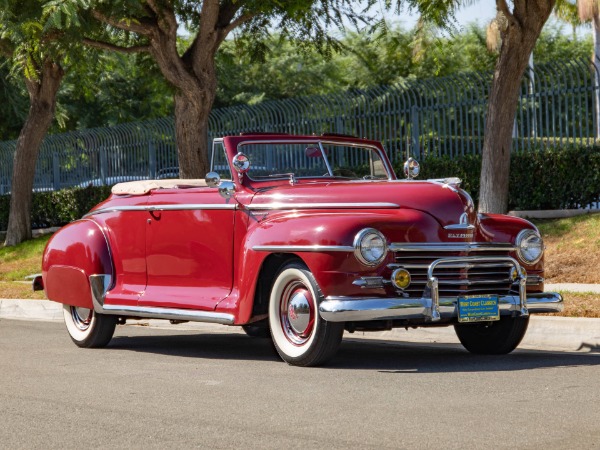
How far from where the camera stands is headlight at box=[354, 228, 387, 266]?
8.31m

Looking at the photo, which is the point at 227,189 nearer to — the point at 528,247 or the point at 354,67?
the point at 528,247

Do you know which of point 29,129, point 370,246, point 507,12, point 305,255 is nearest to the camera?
point 370,246

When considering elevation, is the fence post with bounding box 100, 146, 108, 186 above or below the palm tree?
below

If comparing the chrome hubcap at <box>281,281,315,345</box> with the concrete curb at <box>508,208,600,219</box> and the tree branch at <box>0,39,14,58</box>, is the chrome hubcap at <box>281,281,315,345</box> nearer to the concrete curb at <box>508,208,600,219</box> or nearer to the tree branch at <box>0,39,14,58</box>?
the concrete curb at <box>508,208,600,219</box>

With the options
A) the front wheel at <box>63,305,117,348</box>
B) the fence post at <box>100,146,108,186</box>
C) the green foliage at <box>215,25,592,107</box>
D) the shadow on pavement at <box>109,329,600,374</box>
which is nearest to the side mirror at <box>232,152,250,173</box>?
the shadow on pavement at <box>109,329,600,374</box>

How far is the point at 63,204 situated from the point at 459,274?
21.3 metres

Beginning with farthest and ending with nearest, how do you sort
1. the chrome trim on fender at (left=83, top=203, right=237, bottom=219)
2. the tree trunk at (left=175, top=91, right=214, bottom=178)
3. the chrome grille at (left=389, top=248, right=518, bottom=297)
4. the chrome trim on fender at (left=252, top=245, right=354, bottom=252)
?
the tree trunk at (left=175, top=91, right=214, bottom=178) → the chrome trim on fender at (left=83, top=203, right=237, bottom=219) → the chrome grille at (left=389, top=248, right=518, bottom=297) → the chrome trim on fender at (left=252, top=245, right=354, bottom=252)

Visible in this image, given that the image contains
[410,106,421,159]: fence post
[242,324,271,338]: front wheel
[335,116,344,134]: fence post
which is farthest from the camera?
Answer: [335,116,344,134]: fence post

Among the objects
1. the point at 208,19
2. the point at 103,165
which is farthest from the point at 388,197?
the point at 103,165

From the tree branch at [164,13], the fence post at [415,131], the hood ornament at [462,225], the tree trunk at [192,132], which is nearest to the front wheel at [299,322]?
the hood ornament at [462,225]

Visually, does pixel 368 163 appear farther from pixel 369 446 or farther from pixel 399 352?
pixel 369 446

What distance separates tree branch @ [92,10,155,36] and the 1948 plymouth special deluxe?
22.4 feet

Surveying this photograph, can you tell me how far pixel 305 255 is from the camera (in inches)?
335

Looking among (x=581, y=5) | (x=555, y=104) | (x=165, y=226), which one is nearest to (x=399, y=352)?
(x=165, y=226)
